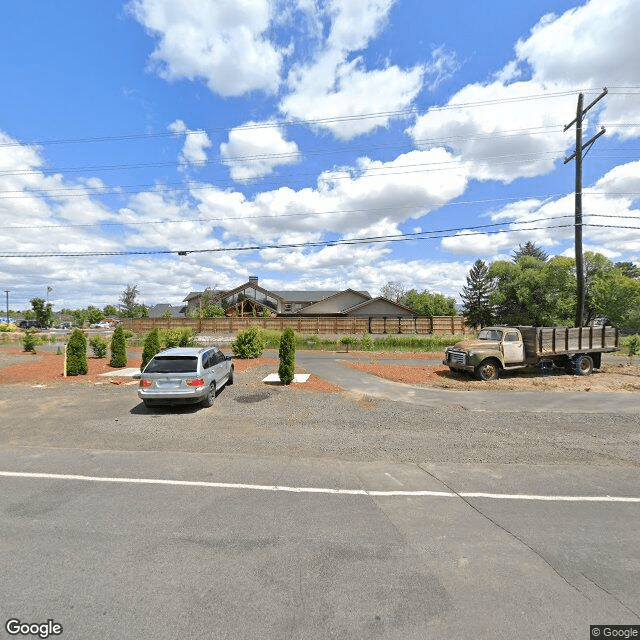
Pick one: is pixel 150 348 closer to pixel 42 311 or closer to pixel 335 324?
pixel 335 324

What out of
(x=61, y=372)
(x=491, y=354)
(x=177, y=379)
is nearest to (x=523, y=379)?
(x=491, y=354)

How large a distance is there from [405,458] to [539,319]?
41.1m

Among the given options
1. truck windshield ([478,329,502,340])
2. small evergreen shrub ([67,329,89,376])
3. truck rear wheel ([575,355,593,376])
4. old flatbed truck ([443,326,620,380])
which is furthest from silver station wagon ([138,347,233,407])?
truck rear wheel ([575,355,593,376])

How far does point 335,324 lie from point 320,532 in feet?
127

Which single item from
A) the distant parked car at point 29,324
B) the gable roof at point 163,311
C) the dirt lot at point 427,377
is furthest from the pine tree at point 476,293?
the distant parked car at point 29,324

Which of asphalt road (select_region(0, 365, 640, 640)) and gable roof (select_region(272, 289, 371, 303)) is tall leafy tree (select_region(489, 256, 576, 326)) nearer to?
gable roof (select_region(272, 289, 371, 303))

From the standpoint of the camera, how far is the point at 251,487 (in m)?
5.29

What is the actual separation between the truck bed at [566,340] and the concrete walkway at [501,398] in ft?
10.0

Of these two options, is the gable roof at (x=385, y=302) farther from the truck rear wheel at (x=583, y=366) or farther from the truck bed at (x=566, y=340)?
the truck rear wheel at (x=583, y=366)

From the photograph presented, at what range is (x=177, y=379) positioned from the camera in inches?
382

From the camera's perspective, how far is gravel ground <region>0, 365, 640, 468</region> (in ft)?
22.7

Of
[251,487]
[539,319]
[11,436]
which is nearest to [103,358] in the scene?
[11,436]

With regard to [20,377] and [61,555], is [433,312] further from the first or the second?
[61,555]

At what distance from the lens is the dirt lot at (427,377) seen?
43.9 feet
